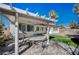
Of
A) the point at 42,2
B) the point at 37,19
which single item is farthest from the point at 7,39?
the point at 42,2

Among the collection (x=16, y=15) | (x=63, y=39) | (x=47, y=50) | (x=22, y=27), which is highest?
(x=16, y=15)

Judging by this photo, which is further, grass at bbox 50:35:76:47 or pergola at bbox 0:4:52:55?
grass at bbox 50:35:76:47

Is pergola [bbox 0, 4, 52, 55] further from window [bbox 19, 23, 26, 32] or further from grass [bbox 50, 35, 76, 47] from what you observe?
grass [bbox 50, 35, 76, 47]

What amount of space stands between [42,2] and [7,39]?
1122 mm

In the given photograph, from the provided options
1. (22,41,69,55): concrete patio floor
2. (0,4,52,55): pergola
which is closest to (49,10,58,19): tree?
(0,4,52,55): pergola

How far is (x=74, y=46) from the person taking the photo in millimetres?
4641

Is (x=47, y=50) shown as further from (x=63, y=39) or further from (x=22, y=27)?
(x=22, y=27)

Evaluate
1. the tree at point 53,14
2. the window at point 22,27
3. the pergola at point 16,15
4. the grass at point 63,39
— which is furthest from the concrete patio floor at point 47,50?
the tree at point 53,14

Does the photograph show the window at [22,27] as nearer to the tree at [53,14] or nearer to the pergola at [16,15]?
the pergola at [16,15]

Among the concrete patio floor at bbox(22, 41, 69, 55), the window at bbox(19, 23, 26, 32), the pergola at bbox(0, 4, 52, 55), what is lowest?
the concrete patio floor at bbox(22, 41, 69, 55)

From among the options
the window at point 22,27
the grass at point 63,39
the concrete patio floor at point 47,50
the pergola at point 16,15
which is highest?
the pergola at point 16,15

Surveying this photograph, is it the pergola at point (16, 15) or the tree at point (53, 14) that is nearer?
the pergola at point (16, 15)

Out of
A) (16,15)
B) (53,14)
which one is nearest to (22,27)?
(16,15)

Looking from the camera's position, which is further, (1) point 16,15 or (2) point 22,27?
(2) point 22,27
